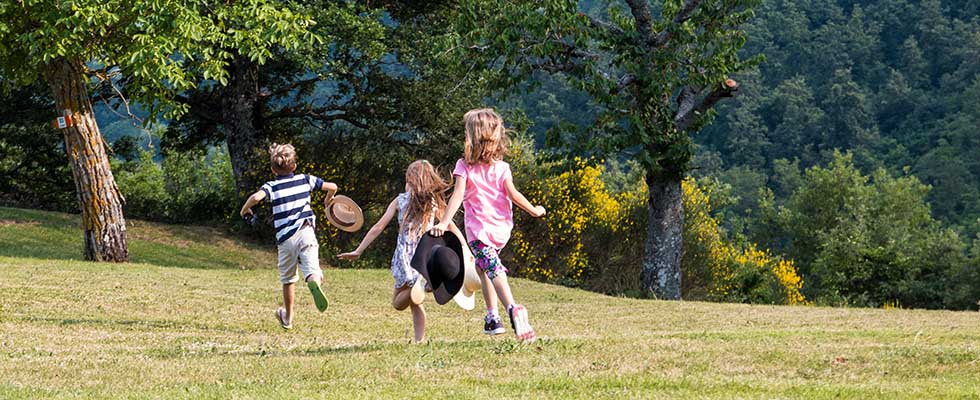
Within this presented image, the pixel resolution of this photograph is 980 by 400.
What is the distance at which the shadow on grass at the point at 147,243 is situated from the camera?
26203 millimetres

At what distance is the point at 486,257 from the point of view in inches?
368

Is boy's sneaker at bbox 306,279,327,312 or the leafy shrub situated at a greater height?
the leafy shrub

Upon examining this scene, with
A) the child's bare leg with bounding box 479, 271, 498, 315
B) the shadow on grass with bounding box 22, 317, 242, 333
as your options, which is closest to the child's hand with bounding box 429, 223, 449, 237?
the child's bare leg with bounding box 479, 271, 498, 315

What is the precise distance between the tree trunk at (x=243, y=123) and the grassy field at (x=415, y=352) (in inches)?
517

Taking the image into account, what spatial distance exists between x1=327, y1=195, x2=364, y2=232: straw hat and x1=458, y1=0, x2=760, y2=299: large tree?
42.0 ft

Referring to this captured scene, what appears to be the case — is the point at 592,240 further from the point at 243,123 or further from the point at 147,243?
the point at 147,243

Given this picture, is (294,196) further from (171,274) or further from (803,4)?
(803,4)

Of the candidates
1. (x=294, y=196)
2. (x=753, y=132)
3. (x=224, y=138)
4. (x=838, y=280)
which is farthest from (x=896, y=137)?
(x=294, y=196)

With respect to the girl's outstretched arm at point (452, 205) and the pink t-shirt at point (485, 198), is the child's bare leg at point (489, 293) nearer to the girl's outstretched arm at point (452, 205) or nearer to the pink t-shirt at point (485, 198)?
the pink t-shirt at point (485, 198)

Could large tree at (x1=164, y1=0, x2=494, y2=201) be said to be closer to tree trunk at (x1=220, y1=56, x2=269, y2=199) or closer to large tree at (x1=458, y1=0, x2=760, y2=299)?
tree trunk at (x1=220, y1=56, x2=269, y2=199)

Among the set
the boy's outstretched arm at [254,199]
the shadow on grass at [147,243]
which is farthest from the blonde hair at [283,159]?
the shadow on grass at [147,243]

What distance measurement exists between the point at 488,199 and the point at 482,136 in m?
0.52

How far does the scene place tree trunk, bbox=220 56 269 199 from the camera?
101ft

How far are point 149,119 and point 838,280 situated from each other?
2071 centimetres
